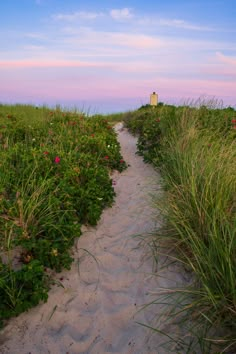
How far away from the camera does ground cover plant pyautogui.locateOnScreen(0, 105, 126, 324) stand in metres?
3.42

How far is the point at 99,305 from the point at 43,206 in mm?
1438

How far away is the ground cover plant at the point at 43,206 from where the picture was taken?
11.2ft

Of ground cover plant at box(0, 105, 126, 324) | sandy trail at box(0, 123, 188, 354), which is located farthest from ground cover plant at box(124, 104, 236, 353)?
ground cover plant at box(0, 105, 126, 324)

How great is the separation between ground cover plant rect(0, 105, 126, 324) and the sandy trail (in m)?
0.19

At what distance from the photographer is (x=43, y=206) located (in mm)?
4363

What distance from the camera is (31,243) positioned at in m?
3.76

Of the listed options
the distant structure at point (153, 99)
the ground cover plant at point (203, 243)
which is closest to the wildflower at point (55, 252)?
the ground cover plant at point (203, 243)

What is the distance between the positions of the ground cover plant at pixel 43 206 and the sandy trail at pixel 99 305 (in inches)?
7.3

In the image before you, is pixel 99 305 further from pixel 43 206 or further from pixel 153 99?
pixel 153 99

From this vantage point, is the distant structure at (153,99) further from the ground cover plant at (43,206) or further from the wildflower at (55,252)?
the wildflower at (55,252)

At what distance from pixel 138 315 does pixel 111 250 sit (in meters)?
1.21

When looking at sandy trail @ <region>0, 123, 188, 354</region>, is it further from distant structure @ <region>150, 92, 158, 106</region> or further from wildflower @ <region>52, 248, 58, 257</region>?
distant structure @ <region>150, 92, 158, 106</region>

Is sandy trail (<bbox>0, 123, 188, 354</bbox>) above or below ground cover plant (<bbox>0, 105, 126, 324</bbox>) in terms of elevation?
below

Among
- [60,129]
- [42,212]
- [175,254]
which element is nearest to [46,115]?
[60,129]
